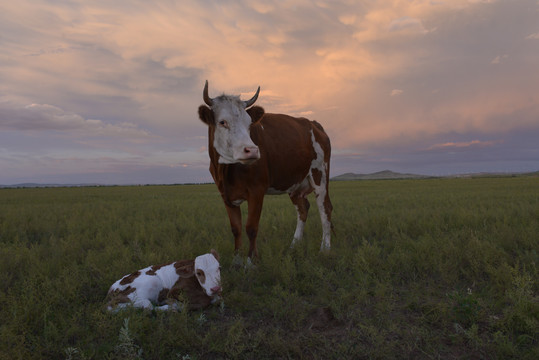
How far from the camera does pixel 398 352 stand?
2.92 meters

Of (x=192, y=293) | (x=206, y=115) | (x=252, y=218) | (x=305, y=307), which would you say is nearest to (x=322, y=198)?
(x=252, y=218)

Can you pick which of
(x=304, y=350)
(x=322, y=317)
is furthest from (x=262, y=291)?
(x=304, y=350)

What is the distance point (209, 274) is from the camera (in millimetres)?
3721

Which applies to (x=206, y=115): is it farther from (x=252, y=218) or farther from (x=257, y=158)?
(x=252, y=218)

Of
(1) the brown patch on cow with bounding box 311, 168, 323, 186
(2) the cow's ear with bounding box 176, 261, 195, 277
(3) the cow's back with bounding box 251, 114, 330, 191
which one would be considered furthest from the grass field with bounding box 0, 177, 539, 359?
(1) the brown patch on cow with bounding box 311, 168, 323, 186

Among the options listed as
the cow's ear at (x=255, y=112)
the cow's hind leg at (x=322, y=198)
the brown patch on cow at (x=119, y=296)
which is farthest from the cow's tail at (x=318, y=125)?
the brown patch on cow at (x=119, y=296)

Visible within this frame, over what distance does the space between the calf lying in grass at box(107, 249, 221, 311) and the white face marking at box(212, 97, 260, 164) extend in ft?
4.69

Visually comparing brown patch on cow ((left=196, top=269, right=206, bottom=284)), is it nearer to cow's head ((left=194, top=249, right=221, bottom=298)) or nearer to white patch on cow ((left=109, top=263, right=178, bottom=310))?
cow's head ((left=194, top=249, right=221, bottom=298))

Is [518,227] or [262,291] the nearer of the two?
[262,291]

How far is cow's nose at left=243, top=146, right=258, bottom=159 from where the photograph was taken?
13.8 feet

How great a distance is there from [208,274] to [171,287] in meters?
0.56

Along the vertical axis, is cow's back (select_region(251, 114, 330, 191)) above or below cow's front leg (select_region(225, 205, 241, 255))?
above

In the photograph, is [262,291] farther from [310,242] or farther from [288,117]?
[288,117]

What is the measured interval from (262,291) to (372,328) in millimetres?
1589
